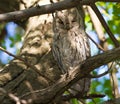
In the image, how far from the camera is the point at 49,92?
7.91ft

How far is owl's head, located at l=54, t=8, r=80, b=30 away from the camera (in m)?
3.90

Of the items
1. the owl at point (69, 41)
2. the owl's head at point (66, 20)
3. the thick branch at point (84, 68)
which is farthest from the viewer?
the owl's head at point (66, 20)

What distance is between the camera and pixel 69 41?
379 centimetres

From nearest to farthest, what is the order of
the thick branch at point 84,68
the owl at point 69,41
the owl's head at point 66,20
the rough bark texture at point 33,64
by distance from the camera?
the thick branch at point 84,68
the rough bark texture at point 33,64
the owl at point 69,41
the owl's head at point 66,20

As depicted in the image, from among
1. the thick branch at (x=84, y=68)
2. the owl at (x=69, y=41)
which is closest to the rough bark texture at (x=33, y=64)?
the owl at (x=69, y=41)

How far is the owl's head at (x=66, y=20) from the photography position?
3.90m

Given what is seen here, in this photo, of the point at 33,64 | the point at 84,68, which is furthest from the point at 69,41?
the point at 84,68

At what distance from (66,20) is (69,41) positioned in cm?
25

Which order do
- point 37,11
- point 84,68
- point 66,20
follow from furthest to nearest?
point 66,20, point 37,11, point 84,68

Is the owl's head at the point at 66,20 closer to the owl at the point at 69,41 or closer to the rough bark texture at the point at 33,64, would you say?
the owl at the point at 69,41

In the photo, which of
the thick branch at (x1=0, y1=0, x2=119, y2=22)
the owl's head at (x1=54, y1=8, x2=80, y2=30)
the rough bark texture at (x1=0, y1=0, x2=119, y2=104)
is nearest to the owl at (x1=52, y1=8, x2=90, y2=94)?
the owl's head at (x1=54, y1=8, x2=80, y2=30)

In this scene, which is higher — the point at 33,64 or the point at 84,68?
the point at 84,68

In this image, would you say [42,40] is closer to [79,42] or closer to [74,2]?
[79,42]

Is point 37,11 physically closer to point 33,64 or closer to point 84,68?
point 84,68
